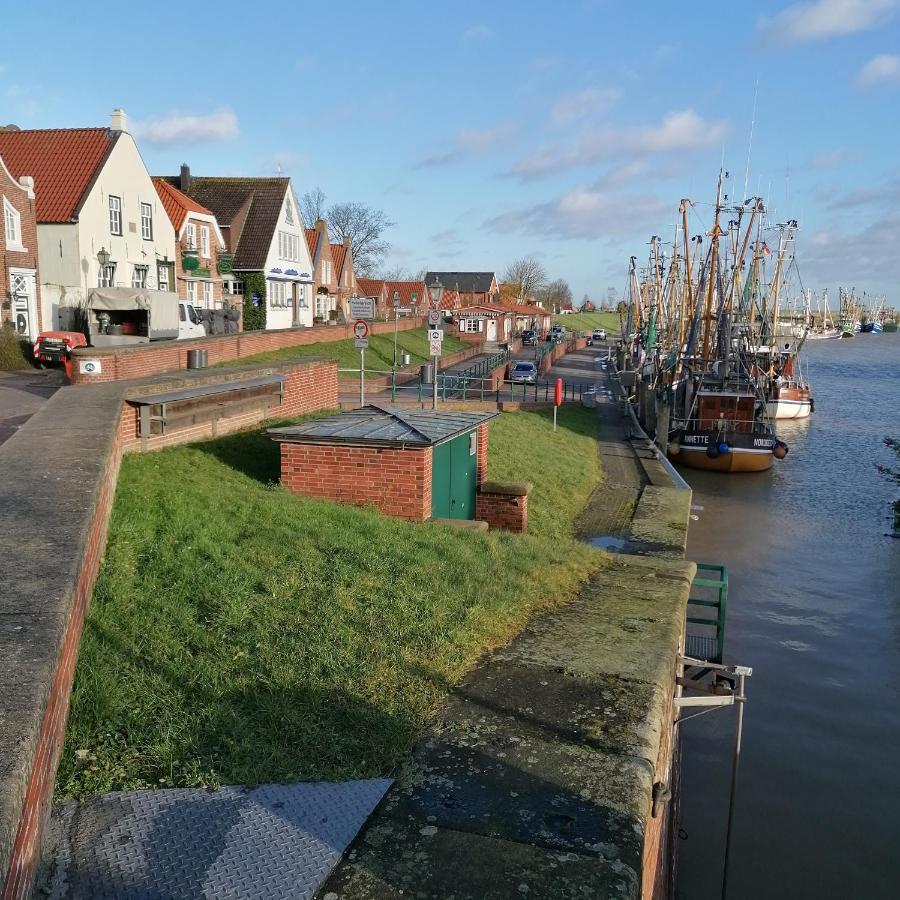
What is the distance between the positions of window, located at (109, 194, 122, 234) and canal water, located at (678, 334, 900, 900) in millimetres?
22243

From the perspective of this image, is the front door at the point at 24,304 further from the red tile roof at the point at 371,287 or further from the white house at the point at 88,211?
the red tile roof at the point at 371,287

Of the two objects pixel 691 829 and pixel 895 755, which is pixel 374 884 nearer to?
pixel 691 829

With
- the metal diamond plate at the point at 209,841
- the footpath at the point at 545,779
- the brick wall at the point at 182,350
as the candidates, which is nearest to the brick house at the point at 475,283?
the brick wall at the point at 182,350

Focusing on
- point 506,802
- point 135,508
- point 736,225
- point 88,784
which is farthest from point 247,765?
point 736,225

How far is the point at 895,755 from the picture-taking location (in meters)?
9.52

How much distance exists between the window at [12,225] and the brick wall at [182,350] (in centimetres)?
627

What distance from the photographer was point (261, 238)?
4247 centimetres

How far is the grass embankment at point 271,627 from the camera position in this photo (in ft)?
15.5

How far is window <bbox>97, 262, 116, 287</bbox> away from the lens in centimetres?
2903

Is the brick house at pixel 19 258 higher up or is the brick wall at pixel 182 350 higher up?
the brick house at pixel 19 258

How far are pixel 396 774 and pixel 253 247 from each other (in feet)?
133

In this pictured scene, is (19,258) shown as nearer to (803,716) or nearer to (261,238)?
(261,238)

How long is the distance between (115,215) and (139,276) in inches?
100

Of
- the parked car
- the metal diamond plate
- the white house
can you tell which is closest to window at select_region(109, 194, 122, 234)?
the white house
